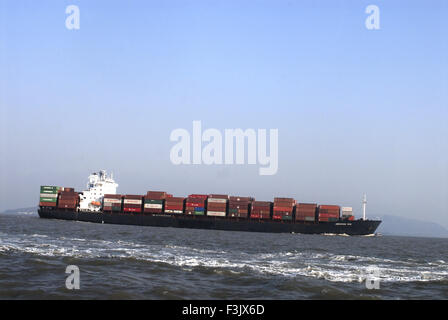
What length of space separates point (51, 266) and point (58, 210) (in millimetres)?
73113

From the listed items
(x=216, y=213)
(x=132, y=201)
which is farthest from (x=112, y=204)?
(x=216, y=213)

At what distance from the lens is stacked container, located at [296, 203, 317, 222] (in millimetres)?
79438

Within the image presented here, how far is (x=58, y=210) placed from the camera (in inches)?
3482

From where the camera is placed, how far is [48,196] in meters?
89.2

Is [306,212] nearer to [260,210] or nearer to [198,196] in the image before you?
[260,210]

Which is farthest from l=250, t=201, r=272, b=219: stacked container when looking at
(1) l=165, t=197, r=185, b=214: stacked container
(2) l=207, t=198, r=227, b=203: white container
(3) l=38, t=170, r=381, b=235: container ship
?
(1) l=165, t=197, r=185, b=214: stacked container

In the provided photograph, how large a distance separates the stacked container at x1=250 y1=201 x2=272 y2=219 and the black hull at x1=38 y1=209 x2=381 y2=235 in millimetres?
1131

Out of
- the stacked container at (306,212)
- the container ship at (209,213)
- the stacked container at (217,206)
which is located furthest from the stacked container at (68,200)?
the stacked container at (306,212)

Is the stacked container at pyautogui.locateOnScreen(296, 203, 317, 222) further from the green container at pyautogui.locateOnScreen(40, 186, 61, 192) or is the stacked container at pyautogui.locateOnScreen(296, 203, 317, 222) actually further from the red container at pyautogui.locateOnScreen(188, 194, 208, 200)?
the green container at pyautogui.locateOnScreen(40, 186, 61, 192)

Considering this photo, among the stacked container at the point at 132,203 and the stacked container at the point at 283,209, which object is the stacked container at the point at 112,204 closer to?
the stacked container at the point at 132,203

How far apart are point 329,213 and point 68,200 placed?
53.8 m
